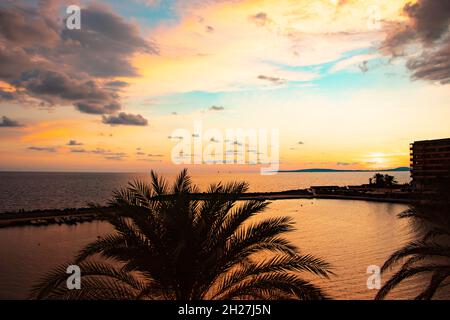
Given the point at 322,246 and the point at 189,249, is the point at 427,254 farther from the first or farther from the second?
the point at 322,246

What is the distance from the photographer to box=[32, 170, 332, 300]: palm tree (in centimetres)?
709

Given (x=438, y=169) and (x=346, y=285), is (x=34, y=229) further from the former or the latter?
(x=438, y=169)

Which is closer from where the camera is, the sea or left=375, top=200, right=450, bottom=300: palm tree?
left=375, top=200, right=450, bottom=300: palm tree

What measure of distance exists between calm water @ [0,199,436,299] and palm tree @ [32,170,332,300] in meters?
16.1

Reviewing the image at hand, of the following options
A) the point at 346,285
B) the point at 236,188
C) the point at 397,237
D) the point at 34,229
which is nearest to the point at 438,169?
the point at 397,237

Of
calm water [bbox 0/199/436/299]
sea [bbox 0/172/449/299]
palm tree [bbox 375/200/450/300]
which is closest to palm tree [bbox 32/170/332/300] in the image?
palm tree [bbox 375/200/450/300]

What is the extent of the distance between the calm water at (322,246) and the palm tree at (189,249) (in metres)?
16.1

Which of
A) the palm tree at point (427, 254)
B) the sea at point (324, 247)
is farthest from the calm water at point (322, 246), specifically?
the palm tree at point (427, 254)

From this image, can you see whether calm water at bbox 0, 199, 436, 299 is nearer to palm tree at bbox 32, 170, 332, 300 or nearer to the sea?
the sea

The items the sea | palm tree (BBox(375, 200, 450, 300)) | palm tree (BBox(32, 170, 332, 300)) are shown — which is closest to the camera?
palm tree (BBox(32, 170, 332, 300))

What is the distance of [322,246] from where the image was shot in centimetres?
3744

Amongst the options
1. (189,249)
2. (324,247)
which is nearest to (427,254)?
(189,249)

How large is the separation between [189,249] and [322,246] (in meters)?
32.8

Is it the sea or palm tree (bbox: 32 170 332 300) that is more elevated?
palm tree (bbox: 32 170 332 300)
